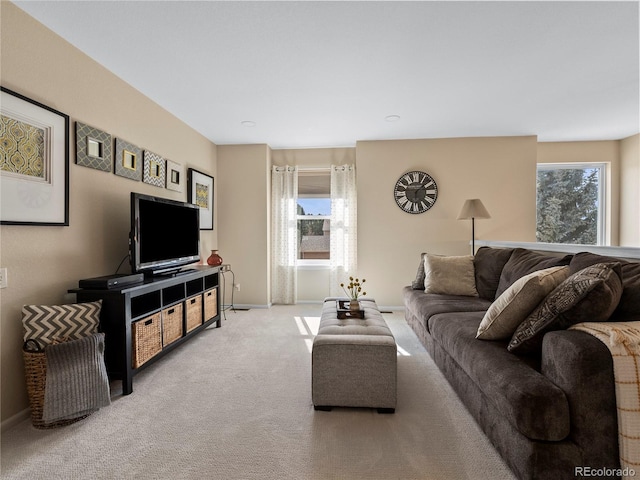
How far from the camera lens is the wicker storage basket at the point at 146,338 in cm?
227

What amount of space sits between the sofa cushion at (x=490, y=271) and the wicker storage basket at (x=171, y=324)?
9.95ft

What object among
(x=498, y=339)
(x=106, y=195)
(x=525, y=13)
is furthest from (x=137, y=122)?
(x=498, y=339)

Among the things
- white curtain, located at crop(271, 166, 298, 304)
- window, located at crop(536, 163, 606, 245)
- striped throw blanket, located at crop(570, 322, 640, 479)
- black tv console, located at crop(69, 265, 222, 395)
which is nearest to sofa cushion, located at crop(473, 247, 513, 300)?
striped throw blanket, located at crop(570, 322, 640, 479)

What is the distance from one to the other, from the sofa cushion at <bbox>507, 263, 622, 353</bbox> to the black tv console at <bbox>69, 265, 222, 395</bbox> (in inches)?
99.3

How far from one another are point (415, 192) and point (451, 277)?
1677 mm

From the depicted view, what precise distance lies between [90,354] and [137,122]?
7.12 ft

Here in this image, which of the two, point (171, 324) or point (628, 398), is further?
point (171, 324)

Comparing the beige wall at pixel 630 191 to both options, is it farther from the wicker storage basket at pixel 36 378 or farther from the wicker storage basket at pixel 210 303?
the wicker storage basket at pixel 36 378

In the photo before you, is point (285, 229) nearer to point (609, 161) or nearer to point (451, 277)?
point (451, 277)

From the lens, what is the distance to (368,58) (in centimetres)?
242

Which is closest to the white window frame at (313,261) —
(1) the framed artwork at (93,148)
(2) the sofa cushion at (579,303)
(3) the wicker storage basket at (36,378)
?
(1) the framed artwork at (93,148)

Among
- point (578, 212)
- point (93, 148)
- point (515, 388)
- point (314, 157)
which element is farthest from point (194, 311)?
point (578, 212)

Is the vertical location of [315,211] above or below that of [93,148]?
below

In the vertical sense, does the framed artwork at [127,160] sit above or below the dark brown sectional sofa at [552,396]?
above
